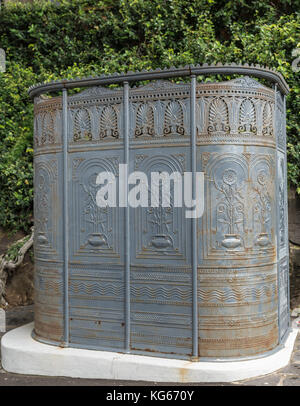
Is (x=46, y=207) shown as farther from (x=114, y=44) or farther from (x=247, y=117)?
(x=114, y=44)

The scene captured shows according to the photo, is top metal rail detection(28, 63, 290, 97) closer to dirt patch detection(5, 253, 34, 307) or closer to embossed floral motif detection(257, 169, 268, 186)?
embossed floral motif detection(257, 169, 268, 186)

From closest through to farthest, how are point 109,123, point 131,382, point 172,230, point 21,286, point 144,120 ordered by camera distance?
1. point 131,382
2. point 172,230
3. point 144,120
4. point 109,123
5. point 21,286

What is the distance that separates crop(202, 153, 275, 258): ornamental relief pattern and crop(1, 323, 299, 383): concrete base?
109 cm

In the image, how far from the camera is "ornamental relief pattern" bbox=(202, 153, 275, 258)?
519 centimetres

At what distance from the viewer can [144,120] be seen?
546 centimetres

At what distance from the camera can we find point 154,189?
17.8ft

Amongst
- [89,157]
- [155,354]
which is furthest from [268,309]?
[89,157]

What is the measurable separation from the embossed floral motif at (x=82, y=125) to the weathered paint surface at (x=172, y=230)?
0.04ft

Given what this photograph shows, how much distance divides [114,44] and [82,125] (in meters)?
5.59

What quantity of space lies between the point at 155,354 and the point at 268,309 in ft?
4.17

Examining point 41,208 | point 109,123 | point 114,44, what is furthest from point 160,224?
point 114,44

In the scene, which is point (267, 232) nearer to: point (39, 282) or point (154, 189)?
point (154, 189)

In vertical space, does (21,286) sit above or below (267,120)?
below

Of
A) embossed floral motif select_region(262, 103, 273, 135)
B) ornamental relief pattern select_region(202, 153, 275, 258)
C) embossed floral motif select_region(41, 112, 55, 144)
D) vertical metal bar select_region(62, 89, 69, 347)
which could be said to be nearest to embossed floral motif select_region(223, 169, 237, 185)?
ornamental relief pattern select_region(202, 153, 275, 258)
